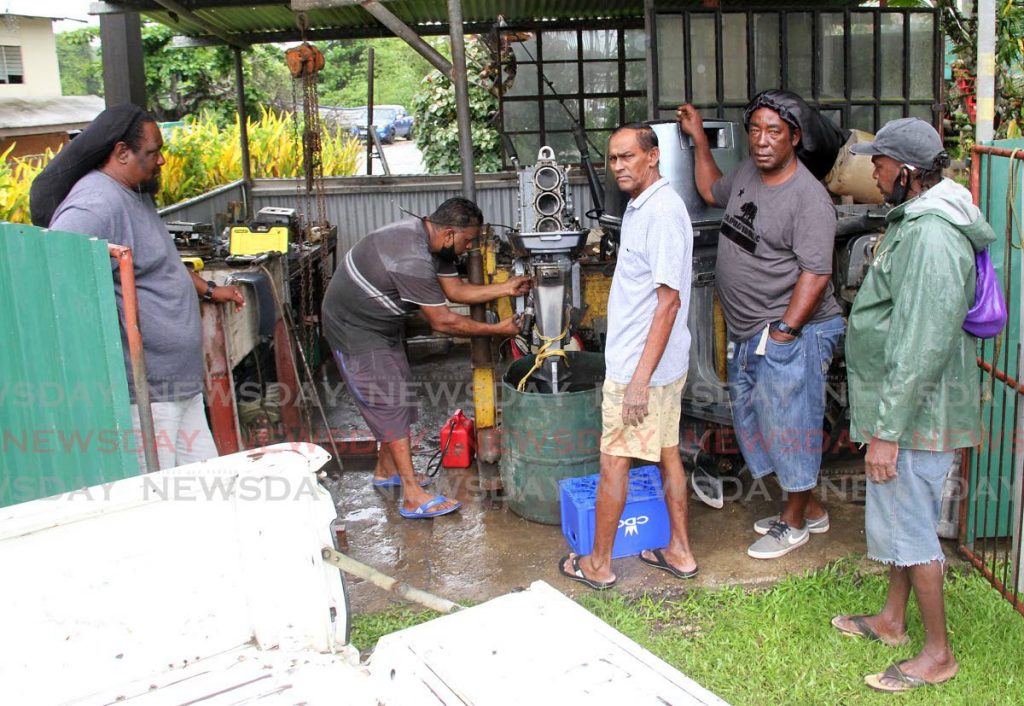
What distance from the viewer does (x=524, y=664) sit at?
7.31ft

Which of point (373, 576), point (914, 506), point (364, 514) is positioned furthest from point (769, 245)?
point (364, 514)

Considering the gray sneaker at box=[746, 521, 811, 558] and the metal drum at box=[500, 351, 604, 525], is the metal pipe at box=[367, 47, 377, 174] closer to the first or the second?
the metal drum at box=[500, 351, 604, 525]

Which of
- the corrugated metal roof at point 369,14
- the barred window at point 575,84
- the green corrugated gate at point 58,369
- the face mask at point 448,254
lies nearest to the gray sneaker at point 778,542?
the face mask at point 448,254

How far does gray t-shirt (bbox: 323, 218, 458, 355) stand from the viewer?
4.70 metres

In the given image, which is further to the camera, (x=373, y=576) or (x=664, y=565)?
(x=664, y=565)

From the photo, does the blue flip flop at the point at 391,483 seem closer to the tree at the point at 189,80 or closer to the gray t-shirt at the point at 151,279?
the gray t-shirt at the point at 151,279

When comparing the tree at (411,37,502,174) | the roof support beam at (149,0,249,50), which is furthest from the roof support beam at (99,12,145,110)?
the tree at (411,37,502,174)

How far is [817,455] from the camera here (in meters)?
4.27

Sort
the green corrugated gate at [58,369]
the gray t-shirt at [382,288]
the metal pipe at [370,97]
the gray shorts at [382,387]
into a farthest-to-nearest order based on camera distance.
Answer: the metal pipe at [370,97]
the gray shorts at [382,387]
the gray t-shirt at [382,288]
the green corrugated gate at [58,369]

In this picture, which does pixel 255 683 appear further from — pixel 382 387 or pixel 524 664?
pixel 382 387

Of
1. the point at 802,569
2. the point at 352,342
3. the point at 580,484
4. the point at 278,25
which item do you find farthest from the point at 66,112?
the point at 802,569

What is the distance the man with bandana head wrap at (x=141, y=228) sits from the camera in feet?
11.6

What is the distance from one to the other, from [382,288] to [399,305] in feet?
0.44

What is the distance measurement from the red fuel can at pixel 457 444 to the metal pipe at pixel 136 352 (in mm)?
2289
